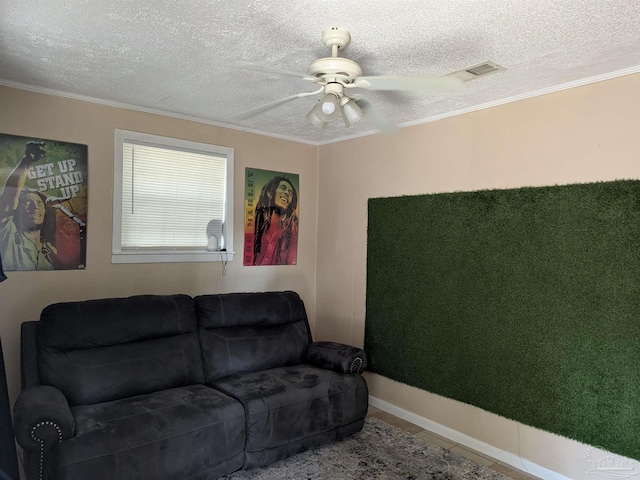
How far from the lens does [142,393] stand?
112 inches

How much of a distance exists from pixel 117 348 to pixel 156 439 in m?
0.76

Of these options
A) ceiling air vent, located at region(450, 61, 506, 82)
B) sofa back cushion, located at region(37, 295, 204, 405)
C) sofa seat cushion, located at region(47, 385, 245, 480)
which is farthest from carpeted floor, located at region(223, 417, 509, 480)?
ceiling air vent, located at region(450, 61, 506, 82)

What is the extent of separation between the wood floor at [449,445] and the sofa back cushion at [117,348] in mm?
1679

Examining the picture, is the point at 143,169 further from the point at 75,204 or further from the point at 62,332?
the point at 62,332

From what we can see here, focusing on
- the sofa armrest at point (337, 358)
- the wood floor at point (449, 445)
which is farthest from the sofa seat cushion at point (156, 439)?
the wood floor at point (449, 445)

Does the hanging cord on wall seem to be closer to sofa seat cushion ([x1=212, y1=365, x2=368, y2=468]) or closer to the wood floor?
sofa seat cushion ([x1=212, y1=365, x2=368, y2=468])

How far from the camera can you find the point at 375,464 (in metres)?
2.98

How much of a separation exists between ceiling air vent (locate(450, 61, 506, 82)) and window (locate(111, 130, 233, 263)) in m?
2.25

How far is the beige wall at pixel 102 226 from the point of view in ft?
10.2

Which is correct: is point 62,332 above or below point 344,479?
above

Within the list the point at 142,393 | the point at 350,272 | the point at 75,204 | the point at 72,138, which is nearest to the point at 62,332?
the point at 142,393

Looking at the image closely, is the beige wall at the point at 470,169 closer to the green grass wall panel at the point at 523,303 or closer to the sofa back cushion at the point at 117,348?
the green grass wall panel at the point at 523,303

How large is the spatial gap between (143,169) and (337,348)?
217 centimetres

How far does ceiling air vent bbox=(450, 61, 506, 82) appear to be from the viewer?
2.59 m
